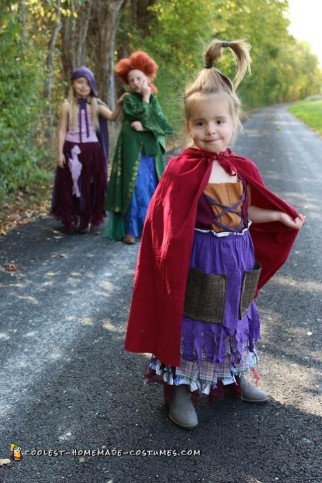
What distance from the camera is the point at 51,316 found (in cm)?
423

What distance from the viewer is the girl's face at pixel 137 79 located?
238 inches

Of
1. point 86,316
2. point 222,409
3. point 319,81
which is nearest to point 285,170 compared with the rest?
point 86,316

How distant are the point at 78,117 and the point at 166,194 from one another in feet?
13.3

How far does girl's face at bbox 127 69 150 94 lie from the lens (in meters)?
6.04

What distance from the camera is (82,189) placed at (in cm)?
663

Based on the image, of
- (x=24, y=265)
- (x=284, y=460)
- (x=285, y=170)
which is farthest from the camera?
(x=285, y=170)

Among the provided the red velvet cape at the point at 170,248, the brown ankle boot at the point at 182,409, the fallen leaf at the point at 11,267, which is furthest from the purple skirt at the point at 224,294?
the fallen leaf at the point at 11,267

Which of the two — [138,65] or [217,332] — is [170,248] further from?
[138,65]

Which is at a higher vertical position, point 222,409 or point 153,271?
point 153,271

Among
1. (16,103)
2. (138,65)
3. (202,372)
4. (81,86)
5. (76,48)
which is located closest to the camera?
(202,372)

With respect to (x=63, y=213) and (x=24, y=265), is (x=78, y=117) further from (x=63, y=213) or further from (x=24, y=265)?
(x=24, y=265)

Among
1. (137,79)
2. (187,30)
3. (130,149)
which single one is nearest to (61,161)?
(130,149)

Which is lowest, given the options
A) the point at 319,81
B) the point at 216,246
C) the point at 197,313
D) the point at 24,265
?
the point at 24,265

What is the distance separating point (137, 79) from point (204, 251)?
12.9 ft
